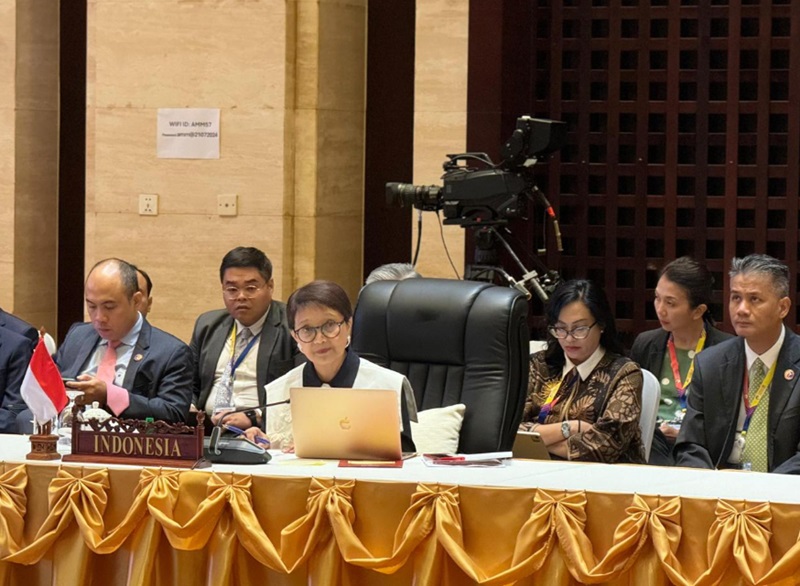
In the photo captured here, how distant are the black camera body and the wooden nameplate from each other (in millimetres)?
2476

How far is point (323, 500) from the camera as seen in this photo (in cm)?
348

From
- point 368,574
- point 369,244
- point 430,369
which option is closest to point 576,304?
point 430,369

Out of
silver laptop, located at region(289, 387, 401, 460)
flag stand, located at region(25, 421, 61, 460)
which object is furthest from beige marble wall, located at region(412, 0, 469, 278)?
flag stand, located at region(25, 421, 61, 460)

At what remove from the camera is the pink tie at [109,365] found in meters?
5.05

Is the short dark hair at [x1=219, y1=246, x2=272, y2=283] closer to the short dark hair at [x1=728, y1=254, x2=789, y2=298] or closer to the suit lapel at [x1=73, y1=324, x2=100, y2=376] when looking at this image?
the suit lapel at [x1=73, y1=324, x2=100, y2=376]

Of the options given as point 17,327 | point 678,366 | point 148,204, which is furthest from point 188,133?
point 678,366

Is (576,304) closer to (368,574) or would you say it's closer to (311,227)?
(368,574)

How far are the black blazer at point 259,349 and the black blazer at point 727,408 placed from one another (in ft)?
5.57

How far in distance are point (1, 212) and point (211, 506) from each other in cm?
470

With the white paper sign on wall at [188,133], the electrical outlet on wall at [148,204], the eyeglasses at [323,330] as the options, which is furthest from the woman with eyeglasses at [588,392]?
the electrical outlet on wall at [148,204]

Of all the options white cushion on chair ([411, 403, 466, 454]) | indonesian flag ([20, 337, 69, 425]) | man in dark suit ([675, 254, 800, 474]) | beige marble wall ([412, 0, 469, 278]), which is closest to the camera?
indonesian flag ([20, 337, 69, 425])

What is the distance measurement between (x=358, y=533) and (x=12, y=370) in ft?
6.63

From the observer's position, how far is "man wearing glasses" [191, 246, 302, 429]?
5.75 meters

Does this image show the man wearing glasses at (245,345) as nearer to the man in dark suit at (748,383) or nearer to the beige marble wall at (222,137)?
the beige marble wall at (222,137)
